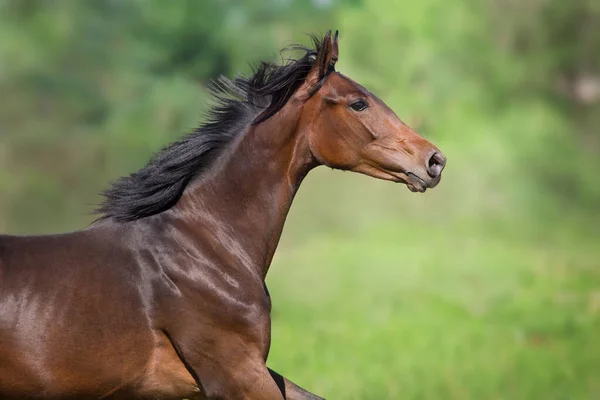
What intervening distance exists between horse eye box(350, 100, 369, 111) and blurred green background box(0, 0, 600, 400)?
6.22 meters

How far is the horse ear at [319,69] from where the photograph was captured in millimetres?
3721

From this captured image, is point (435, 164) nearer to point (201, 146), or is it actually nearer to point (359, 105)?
point (359, 105)

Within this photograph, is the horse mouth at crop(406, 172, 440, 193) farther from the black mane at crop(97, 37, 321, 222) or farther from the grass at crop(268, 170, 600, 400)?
the grass at crop(268, 170, 600, 400)

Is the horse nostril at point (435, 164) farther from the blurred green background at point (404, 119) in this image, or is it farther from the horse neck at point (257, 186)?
the blurred green background at point (404, 119)

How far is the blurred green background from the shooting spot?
11680 mm

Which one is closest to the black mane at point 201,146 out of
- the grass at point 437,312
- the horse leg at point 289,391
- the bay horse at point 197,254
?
the bay horse at point 197,254

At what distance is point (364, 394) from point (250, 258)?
284 centimetres

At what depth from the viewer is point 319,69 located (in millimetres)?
3742

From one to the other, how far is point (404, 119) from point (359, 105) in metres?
9.58

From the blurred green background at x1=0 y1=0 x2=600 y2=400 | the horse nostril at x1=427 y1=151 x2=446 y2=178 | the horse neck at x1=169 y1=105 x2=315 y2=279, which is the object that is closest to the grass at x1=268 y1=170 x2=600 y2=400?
the blurred green background at x1=0 y1=0 x2=600 y2=400

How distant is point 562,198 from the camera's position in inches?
550

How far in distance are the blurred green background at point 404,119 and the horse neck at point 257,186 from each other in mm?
6081

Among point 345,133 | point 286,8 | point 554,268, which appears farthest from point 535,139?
point 345,133

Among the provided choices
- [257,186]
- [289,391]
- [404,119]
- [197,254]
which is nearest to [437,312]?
[404,119]
